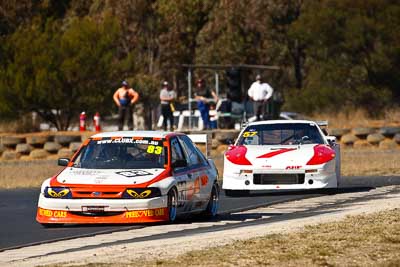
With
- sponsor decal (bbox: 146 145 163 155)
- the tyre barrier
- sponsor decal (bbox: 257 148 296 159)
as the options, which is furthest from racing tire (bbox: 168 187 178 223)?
the tyre barrier

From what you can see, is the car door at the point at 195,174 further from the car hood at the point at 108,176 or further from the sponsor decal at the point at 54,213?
the sponsor decal at the point at 54,213

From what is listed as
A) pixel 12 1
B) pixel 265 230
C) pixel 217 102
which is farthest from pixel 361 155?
pixel 12 1

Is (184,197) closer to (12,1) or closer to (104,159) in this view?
(104,159)

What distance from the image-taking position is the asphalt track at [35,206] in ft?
49.9

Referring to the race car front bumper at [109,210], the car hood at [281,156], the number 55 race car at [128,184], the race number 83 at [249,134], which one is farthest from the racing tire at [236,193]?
the race car front bumper at [109,210]

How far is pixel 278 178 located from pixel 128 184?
5906 millimetres

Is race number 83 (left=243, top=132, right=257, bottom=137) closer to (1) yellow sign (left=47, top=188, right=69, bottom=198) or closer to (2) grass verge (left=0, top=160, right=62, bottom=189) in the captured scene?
(2) grass verge (left=0, top=160, right=62, bottom=189)

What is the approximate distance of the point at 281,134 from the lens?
74.0ft

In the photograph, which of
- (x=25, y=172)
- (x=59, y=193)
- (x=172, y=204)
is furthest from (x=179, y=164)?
(x=25, y=172)

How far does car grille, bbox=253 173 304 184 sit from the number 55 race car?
3834mm

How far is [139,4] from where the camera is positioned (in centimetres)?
6812

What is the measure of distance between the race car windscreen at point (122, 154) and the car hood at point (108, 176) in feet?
0.77

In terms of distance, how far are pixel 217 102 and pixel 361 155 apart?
11865 millimetres

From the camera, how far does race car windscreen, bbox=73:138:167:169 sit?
1669 centimetres
